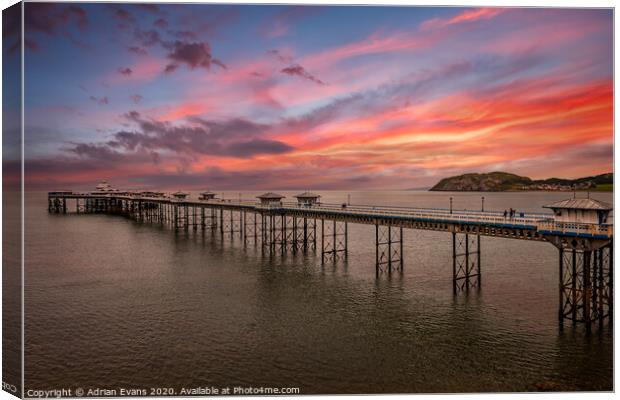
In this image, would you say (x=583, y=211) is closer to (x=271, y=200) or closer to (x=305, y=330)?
(x=305, y=330)

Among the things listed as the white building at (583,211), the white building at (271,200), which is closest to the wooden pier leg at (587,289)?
the white building at (583,211)

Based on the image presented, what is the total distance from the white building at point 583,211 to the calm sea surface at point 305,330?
616 centimetres

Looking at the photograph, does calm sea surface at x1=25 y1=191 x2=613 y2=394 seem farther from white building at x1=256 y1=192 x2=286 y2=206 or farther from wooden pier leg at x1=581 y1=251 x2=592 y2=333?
white building at x1=256 y1=192 x2=286 y2=206

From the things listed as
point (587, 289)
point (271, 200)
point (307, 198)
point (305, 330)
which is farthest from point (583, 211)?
point (271, 200)

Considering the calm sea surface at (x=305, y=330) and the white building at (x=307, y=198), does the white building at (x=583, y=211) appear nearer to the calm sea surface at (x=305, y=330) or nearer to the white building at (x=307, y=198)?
the calm sea surface at (x=305, y=330)

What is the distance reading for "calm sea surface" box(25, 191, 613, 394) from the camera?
2053 centimetres

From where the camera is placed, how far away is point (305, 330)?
26281 millimetres

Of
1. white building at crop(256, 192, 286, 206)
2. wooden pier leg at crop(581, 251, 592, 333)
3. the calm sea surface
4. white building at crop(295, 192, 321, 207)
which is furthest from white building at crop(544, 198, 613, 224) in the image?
white building at crop(256, 192, 286, 206)

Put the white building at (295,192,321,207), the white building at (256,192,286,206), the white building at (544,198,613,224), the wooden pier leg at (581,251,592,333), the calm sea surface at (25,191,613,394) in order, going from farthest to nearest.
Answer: the white building at (256,192,286,206)
the white building at (295,192,321,207)
the wooden pier leg at (581,251,592,333)
the white building at (544,198,613,224)
the calm sea surface at (25,191,613,394)

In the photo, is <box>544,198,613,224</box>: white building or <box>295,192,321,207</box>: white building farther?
<box>295,192,321,207</box>: white building

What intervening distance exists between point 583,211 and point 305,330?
672 inches

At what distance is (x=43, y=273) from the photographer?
44125mm

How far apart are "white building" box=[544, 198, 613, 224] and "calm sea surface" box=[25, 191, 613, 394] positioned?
6163mm

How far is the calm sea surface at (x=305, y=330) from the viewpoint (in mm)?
20531
